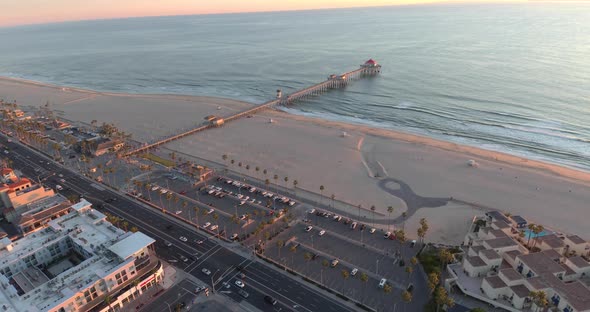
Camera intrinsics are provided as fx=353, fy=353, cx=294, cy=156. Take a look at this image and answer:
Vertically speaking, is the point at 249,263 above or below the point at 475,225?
below

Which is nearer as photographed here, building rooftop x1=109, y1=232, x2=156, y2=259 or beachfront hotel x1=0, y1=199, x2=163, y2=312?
beachfront hotel x1=0, y1=199, x2=163, y2=312

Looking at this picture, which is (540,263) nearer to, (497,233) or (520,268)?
(520,268)

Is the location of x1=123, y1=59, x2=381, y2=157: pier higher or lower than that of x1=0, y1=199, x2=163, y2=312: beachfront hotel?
higher

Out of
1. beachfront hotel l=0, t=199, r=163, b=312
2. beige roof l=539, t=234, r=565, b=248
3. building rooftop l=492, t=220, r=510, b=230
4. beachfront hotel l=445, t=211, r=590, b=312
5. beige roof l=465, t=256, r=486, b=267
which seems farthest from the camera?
building rooftop l=492, t=220, r=510, b=230

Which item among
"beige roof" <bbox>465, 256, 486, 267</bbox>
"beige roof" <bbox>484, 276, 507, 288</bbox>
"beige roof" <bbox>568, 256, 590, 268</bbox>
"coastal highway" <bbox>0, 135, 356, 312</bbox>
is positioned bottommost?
"coastal highway" <bbox>0, 135, 356, 312</bbox>

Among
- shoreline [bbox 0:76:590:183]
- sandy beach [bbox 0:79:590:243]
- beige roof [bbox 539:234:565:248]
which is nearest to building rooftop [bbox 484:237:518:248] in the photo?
beige roof [bbox 539:234:565:248]

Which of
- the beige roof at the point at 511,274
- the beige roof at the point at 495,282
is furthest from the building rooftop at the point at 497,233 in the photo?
the beige roof at the point at 495,282

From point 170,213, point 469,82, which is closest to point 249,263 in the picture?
point 170,213

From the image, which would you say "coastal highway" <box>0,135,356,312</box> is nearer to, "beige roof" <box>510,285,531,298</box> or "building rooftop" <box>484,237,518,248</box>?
"beige roof" <box>510,285,531,298</box>

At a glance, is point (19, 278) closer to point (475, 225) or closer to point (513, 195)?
point (475, 225)
